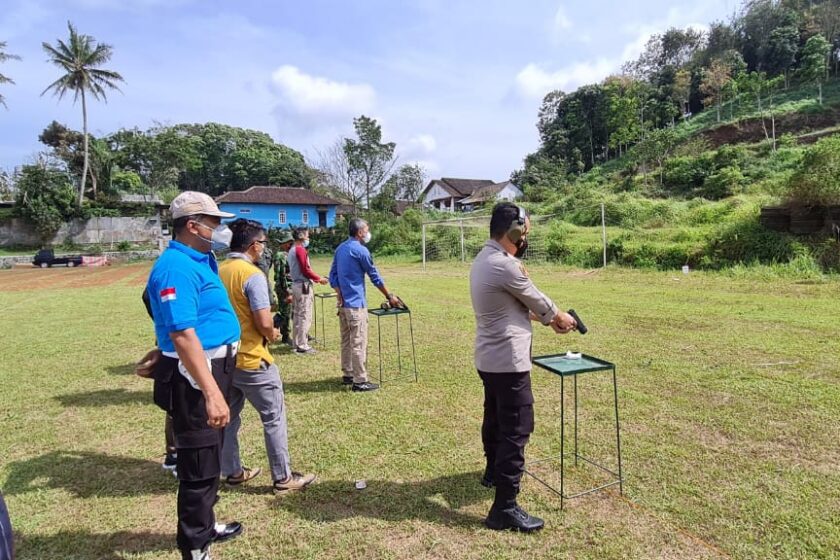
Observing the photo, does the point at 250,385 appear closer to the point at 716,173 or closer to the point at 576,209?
the point at 576,209

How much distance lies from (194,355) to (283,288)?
5607 mm

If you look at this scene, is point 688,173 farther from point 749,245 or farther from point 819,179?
point 819,179

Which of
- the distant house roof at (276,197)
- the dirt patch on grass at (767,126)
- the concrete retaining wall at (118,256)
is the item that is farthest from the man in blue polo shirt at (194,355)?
the dirt patch on grass at (767,126)

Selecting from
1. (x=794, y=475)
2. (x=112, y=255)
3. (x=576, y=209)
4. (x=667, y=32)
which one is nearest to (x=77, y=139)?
(x=112, y=255)

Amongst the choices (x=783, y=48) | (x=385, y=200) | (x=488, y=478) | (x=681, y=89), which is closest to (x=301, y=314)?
(x=488, y=478)

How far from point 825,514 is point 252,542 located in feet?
11.2

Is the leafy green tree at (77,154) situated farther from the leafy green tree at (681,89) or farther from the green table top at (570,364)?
the leafy green tree at (681,89)

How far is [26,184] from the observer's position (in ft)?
116

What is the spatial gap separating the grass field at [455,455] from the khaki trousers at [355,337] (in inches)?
11.8

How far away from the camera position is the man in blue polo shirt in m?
2.27

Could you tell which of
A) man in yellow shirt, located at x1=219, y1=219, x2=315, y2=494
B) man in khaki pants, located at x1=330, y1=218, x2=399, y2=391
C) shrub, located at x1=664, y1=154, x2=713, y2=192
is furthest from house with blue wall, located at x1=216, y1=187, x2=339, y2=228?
man in yellow shirt, located at x1=219, y1=219, x2=315, y2=494

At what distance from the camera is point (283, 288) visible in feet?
25.4

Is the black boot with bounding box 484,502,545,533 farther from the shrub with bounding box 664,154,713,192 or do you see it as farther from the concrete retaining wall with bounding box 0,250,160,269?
the concrete retaining wall with bounding box 0,250,160,269

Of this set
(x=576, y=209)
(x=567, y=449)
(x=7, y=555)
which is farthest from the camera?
(x=576, y=209)
